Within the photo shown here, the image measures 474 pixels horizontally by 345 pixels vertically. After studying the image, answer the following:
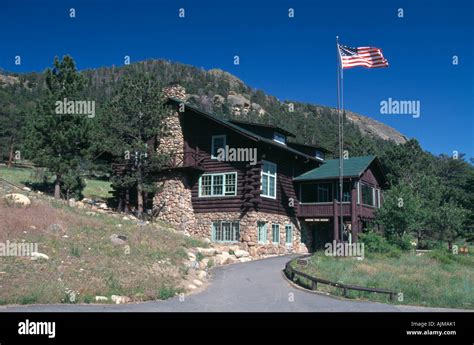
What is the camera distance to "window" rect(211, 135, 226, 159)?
107 feet

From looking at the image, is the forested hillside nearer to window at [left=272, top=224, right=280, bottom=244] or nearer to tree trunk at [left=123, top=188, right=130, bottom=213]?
window at [left=272, top=224, right=280, bottom=244]

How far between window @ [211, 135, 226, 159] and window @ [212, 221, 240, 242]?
4.64 metres

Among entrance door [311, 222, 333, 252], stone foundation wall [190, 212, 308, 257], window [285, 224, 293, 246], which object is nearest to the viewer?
stone foundation wall [190, 212, 308, 257]

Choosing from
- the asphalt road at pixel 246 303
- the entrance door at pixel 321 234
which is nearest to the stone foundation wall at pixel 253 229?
the entrance door at pixel 321 234

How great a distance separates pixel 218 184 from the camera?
107ft

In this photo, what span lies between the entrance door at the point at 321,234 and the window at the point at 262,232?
7.37 meters

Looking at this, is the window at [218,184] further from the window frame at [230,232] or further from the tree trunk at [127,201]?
the tree trunk at [127,201]

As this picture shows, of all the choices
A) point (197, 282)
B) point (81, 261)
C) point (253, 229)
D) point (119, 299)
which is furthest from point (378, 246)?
point (119, 299)

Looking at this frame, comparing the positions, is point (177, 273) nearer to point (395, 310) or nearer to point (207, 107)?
point (395, 310)

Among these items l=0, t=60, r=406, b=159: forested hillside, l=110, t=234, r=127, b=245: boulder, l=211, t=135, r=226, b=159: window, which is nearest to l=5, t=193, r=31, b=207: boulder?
l=110, t=234, r=127, b=245: boulder

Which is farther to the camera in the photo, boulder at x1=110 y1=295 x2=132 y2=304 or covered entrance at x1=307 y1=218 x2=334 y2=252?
covered entrance at x1=307 y1=218 x2=334 y2=252

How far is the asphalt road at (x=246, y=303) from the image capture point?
13805 millimetres

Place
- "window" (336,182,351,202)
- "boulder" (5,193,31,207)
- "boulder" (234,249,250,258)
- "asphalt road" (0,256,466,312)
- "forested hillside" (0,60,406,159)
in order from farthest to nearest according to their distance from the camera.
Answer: "forested hillside" (0,60,406,159), "window" (336,182,351,202), "boulder" (234,249,250,258), "boulder" (5,193,31,207), "asphalt road" (0,256,466,312)

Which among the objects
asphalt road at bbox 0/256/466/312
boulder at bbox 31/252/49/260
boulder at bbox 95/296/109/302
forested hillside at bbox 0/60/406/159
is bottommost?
asphalt road at bbox 0/256/466/312
